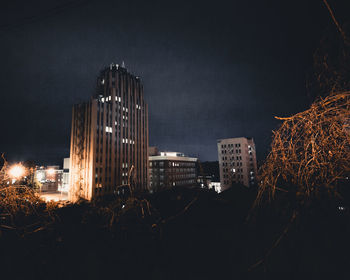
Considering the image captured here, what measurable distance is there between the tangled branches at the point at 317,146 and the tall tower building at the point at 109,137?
1606 inches

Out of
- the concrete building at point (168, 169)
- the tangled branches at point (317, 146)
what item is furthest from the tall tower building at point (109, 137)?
the tangled branches at point (317, 146)

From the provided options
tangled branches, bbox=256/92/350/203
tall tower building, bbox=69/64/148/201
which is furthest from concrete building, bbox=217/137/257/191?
tangled branches, bbox=256/92/350/203

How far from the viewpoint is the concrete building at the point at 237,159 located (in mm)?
56531

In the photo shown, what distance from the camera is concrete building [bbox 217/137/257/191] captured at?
56531 millimetres

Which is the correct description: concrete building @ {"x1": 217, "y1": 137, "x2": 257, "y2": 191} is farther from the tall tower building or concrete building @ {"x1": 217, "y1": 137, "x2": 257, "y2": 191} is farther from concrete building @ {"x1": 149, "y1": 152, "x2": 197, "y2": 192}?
the tall tower building

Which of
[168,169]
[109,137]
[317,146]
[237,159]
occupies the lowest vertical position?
[168,169]

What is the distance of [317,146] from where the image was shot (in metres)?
1.82

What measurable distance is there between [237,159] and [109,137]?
1721 inches

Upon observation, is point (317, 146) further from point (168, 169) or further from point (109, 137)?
point (168, 169)

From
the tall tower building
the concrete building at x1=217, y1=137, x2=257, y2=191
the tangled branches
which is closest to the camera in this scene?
the tangled branches

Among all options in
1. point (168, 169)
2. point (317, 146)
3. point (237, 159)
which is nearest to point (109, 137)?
point (168, 169)

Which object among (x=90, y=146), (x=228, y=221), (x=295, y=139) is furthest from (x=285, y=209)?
(x=90, y=146)

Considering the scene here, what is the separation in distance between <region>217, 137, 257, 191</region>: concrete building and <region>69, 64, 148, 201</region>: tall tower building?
27827 millimetres

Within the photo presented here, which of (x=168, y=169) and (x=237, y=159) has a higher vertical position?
(x=237, y=159)
